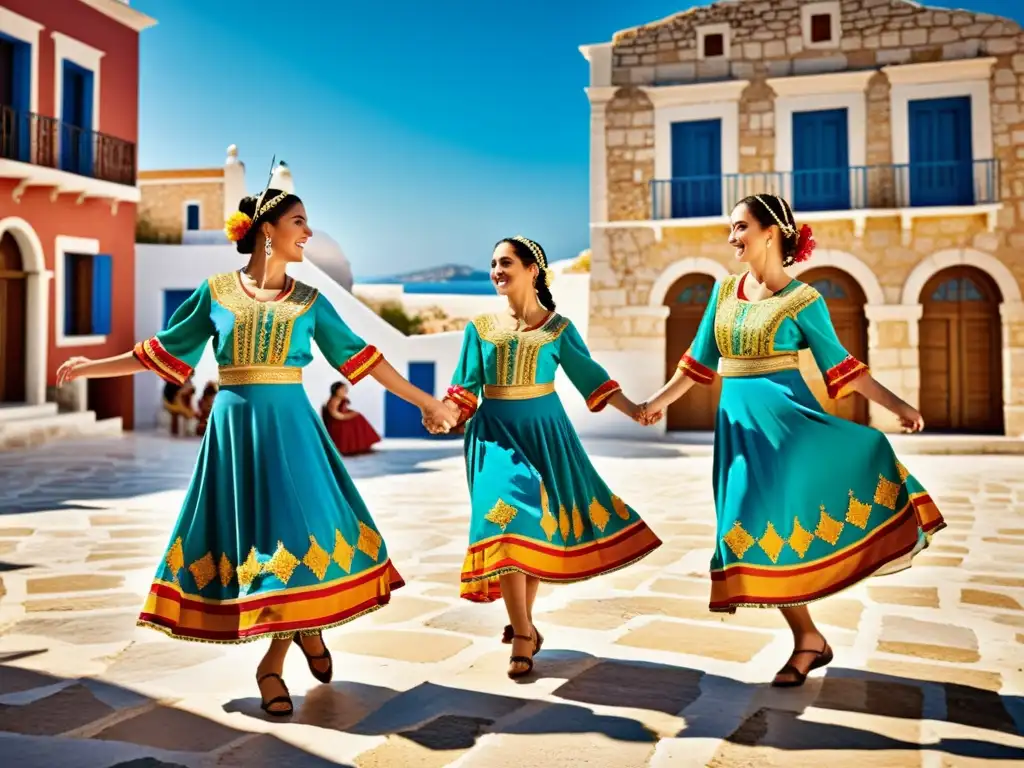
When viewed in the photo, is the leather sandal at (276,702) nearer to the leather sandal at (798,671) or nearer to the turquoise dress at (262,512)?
the turquoise dress at (262,512)

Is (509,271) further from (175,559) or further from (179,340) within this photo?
(175,559)

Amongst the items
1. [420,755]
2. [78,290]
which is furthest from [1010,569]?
[78,290]

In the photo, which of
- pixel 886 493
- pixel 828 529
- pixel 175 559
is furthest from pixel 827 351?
pixel 175 559

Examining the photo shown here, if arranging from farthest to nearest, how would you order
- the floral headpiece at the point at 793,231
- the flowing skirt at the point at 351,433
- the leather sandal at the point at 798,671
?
the flowing skirt at the point at 351,433 < the floral headpiece at the point at 793,231 < the leather sandal at the point at 798,671

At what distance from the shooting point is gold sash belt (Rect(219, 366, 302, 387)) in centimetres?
351

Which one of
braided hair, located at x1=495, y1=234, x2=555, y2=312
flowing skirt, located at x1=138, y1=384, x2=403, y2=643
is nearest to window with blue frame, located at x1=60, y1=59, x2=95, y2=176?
braided hair, located at x1=495, y1=234, x2=555, y2=312

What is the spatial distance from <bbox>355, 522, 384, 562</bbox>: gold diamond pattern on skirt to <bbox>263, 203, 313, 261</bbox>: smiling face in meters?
0.95

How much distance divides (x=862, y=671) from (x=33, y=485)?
8035mm

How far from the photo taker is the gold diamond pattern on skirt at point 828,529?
3.71 metres

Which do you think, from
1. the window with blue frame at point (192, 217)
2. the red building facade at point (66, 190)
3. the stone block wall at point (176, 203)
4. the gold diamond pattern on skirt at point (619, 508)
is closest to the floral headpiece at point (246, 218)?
the gold diamond pattern on skirt at point (619, 508)

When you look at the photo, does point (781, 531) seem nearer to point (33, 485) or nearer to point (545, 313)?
point (545, 313)

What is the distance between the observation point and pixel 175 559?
3395 mm

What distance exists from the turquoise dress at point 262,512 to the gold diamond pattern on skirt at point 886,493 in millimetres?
1741

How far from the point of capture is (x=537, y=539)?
387cm
